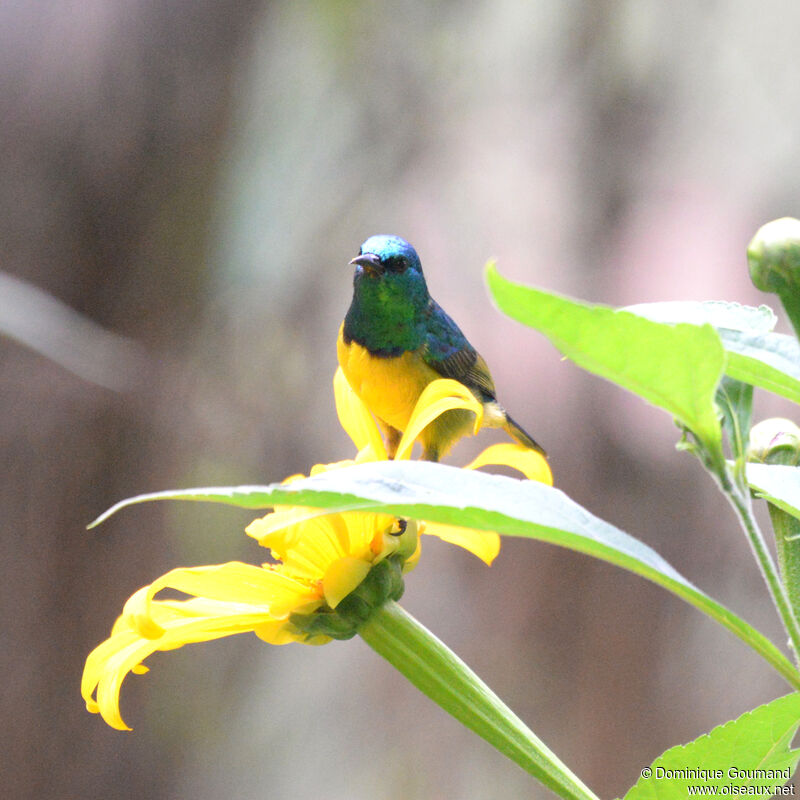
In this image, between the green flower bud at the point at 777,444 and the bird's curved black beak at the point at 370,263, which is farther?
the bird's curved black beak at the point at 370,263

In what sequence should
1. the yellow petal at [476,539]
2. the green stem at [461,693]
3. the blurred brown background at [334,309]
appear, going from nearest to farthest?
the green stem at [461,693], the yellow petal at [476,539], the blurred brown background at [334,309]

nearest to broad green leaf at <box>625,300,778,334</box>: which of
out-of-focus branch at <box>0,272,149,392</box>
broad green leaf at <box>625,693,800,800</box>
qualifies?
broad green leaf at <box>625,693,800,800</box>

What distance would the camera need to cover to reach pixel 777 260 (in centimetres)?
25

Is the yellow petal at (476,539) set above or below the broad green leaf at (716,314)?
below

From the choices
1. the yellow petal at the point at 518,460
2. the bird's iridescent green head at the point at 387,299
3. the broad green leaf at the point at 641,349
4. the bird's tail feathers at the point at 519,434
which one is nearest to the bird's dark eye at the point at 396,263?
the bird's iridescent green head at the point at 387,299

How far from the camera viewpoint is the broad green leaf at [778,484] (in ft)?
1.01

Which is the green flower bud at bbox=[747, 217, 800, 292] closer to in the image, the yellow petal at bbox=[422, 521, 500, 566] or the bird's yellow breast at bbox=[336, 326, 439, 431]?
the yellow petal at bbox=[422, 521, 500, 566]

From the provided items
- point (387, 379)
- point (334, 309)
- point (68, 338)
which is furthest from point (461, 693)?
point (334, 309)

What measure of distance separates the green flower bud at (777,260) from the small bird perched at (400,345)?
1.42 ft

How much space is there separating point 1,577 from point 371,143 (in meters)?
1.06

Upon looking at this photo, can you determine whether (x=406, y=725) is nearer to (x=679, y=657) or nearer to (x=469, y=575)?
(x=469, y=575)

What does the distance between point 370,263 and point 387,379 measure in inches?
3.4

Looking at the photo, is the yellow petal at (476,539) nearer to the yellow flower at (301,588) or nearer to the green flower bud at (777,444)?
the yellow flower at (301,588)

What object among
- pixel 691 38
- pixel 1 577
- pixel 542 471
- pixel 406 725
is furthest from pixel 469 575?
pixel 542 471
